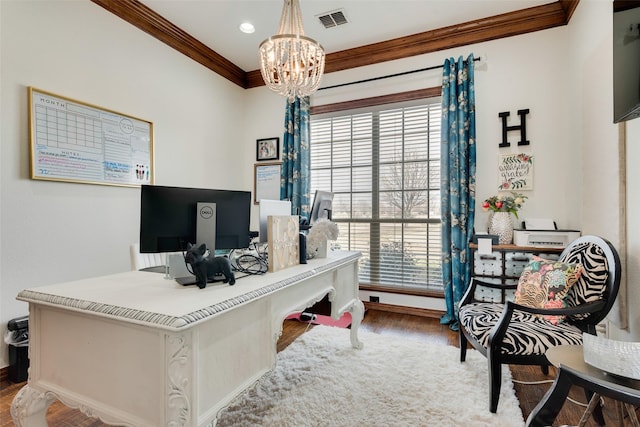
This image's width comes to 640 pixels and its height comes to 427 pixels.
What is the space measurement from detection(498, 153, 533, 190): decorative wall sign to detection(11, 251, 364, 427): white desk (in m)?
2.56

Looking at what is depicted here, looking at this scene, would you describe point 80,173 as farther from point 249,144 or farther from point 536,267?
point 536,267

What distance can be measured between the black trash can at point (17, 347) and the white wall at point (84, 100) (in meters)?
0.10

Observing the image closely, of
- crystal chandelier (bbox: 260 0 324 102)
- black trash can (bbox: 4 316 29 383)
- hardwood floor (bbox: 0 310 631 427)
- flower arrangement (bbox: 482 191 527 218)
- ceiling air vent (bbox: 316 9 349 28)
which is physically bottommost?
hardwood floor (bbox: 0 310 631 427)

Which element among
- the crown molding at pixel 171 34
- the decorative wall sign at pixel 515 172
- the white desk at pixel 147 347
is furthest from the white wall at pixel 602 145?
the crown molding at pixel 171 34

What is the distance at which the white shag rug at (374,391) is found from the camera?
5.24 feet

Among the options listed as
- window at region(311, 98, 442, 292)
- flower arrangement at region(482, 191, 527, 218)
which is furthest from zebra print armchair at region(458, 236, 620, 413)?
window at region(311, 98, 442, 292)

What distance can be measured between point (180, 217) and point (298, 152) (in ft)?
8.11

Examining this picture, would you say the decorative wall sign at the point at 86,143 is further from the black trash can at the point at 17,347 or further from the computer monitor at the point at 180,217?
the computer monitor at the point at 180,217

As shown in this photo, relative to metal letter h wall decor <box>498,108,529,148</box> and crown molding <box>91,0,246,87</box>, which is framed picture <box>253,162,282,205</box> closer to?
crown molding <box>91,0,246,87</box>

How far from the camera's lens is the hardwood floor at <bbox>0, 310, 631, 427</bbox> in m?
1.60

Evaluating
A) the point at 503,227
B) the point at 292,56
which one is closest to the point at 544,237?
the point at 503,227

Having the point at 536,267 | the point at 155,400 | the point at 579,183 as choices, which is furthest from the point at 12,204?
the point at 579,183

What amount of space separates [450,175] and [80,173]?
3194 millimetres

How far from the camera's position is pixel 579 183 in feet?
8.38
